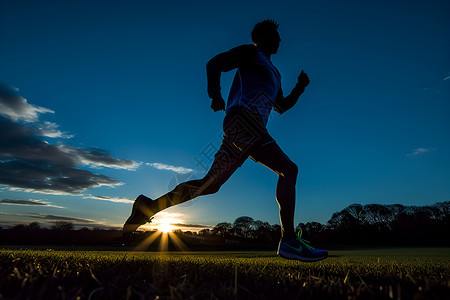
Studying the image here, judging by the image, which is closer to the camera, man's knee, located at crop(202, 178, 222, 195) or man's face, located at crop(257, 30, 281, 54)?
man's knee, located at crop(202, 178, 222, 195)

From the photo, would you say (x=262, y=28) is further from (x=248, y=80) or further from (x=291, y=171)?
(x=291, y=171)

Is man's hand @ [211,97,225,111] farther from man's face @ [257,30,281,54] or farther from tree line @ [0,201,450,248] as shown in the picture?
tree line @ [0,201,450,248]

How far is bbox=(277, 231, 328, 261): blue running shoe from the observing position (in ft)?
10.3

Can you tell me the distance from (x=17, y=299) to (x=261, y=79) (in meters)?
3.21

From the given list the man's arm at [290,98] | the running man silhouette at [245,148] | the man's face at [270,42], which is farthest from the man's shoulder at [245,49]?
the man's arm at [290,98]

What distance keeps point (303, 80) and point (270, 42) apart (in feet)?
2.85

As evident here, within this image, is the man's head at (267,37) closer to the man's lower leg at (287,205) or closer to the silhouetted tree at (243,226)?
the man's lower leg at (287,205)

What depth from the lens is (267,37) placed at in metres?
3.89

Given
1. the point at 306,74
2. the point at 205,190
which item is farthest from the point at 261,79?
the point at 205,190

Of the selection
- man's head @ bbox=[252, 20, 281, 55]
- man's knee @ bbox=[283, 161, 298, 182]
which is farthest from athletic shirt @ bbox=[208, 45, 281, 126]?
man's knee @ bbox=[283, 161, 298, 182]

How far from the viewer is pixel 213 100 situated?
11.1 feet

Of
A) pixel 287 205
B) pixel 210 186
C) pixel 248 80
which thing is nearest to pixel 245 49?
pixel 248 80

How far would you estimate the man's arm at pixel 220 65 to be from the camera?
3.35 m

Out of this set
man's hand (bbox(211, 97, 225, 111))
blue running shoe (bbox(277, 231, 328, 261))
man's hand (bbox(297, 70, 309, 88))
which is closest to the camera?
blue running shoe (bbox(277, 231, 328, 261))
